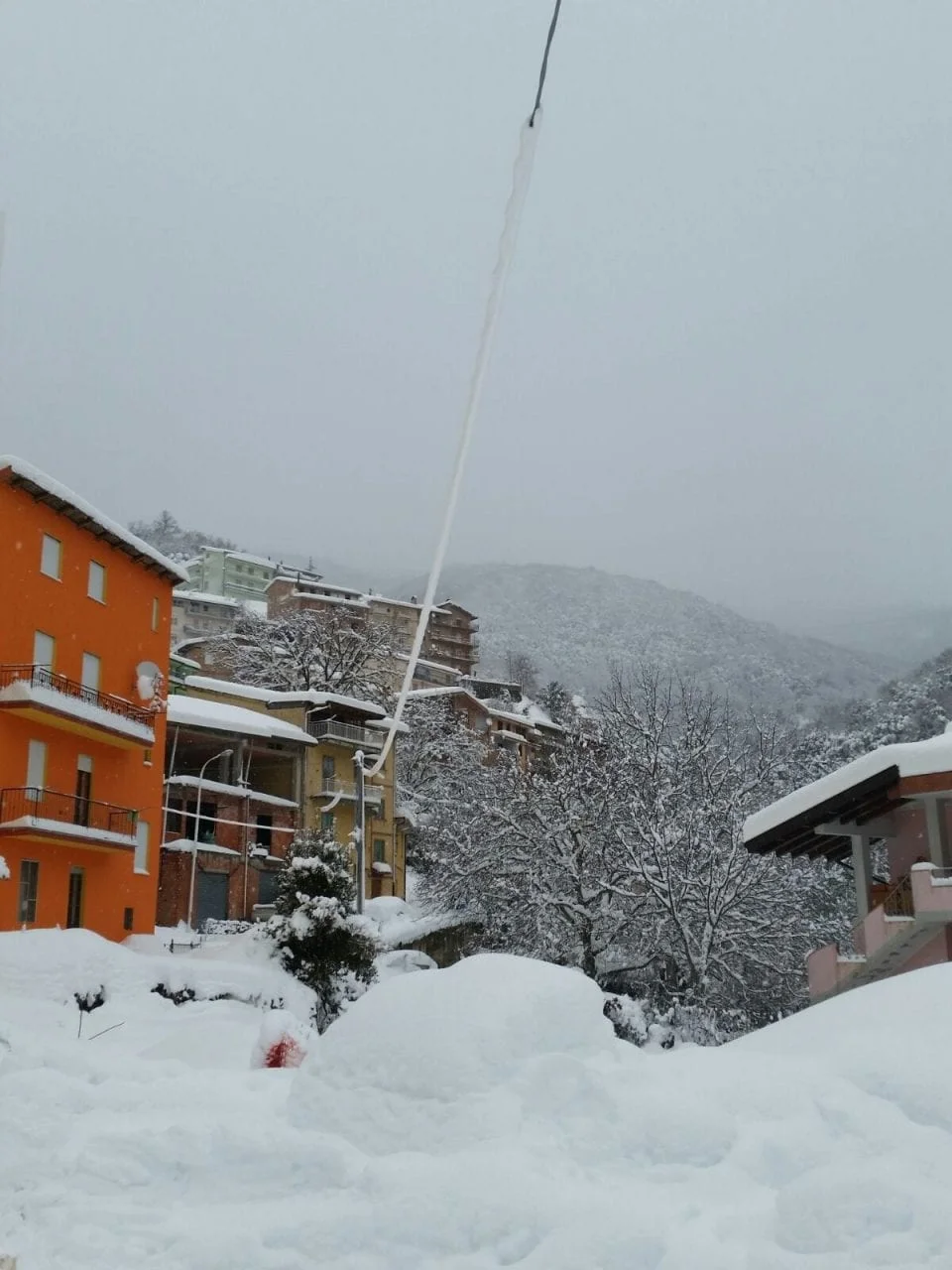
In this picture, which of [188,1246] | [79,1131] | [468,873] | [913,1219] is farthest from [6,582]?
[913,1219]

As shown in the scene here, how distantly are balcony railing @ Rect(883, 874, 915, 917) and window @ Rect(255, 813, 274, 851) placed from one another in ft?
96.8

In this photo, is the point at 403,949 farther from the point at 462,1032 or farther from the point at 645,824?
the point at 462,1032

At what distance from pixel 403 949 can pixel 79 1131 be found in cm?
3170

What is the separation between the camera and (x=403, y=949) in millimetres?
39938

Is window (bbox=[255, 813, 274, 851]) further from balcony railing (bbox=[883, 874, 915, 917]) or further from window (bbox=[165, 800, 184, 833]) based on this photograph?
balcony railing (bbox=[883, 874, 915, 917])

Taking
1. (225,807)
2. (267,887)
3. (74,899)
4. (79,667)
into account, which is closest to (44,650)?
(79,667)

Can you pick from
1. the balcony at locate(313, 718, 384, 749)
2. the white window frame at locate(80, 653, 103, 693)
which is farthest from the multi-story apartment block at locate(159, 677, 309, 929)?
the white window frame at locate(80, 653, 103, 693)

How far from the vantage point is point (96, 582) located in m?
32.2

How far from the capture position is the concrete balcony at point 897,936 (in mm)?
18828

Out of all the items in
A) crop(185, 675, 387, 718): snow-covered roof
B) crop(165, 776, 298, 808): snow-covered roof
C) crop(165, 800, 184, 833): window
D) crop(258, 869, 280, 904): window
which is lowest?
crop(258, 869, 280, 904): window

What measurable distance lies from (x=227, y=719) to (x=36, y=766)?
1518 centimetres

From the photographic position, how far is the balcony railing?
1992 centimetres

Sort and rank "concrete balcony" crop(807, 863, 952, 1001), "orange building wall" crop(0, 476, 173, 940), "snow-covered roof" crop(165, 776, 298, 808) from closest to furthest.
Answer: "concrete balcony" crop(807, 863, 952, 1001) → "orange building wall" crop(0, 476, 173, 940) → "snow-covered roof" crop(165, 776, 298, 808)

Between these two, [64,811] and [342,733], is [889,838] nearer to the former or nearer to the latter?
[64,811]
